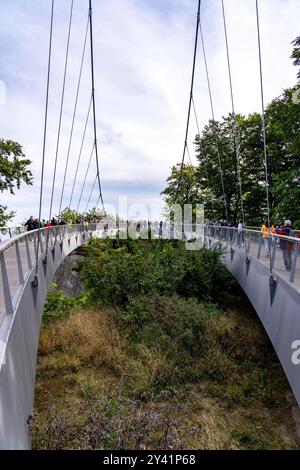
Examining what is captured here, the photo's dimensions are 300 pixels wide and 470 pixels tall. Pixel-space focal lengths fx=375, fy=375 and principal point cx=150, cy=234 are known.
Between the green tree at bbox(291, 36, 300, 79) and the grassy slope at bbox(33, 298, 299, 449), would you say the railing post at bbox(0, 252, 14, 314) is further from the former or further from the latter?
the green tree at bbox(291, 36, 300, 79)

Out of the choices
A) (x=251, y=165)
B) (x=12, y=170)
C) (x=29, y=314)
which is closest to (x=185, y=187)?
(x=251, y=165)

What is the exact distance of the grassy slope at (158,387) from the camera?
6.15m

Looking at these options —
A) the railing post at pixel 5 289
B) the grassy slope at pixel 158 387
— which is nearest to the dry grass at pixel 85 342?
the grassy slope at pixel 158 387

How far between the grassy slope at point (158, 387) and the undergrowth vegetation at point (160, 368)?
0.03m

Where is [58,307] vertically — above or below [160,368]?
above

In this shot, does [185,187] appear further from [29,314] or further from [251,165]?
[29,314]

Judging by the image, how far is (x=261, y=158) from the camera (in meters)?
31.7

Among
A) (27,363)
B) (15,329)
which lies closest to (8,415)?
(15,329)

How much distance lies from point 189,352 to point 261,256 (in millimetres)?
3846

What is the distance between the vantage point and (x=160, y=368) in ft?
34.7

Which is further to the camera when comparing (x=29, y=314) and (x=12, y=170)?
(x=12, y=170)

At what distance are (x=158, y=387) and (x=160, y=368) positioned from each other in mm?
604

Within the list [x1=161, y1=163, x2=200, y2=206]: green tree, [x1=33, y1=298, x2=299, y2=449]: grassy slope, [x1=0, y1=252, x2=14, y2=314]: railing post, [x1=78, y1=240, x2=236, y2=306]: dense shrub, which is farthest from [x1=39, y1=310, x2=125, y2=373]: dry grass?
[x1=161, y1=163, x2=200, y2=206]: green tree
